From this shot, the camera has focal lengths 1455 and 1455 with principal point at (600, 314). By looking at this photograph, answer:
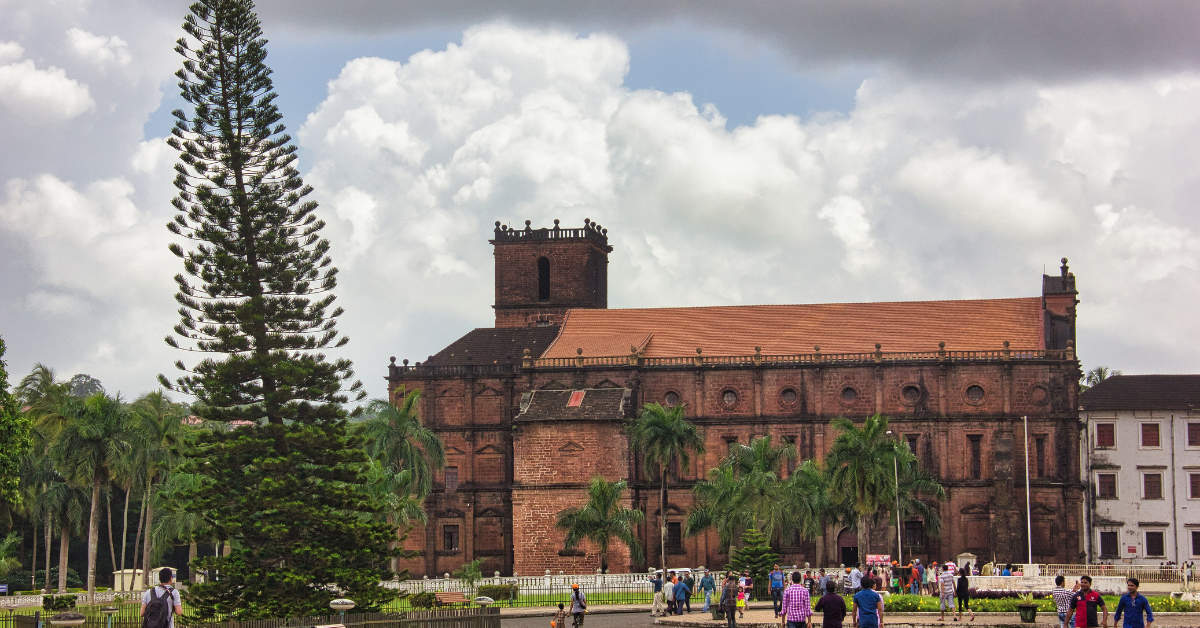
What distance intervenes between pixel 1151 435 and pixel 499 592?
116 ft

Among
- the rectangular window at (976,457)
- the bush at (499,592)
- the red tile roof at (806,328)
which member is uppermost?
the red tile roof at (806,328)

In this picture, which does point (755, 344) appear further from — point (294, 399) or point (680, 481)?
point (294, 399)

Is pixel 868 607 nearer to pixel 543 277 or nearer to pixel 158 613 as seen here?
pixel 158 613

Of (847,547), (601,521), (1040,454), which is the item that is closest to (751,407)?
(847,547)

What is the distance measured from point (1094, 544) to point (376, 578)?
40126 mm

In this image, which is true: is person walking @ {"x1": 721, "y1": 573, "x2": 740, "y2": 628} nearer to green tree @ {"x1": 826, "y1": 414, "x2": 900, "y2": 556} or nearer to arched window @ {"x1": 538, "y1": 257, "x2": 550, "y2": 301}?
green tree @ {"x1": 826, "y1": 414, "x2": 900, "y2": 556}

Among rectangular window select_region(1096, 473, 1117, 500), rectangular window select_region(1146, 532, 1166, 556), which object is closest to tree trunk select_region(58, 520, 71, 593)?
rectangular window select_region(1096, 473, 1117, 500)

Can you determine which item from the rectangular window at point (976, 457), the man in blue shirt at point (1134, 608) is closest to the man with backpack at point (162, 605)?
the man in blue shirt at point (1134, 608)

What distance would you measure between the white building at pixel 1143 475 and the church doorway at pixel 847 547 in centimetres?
1067

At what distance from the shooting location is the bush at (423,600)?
36.6 metres

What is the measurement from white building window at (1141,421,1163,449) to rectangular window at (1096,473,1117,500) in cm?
196

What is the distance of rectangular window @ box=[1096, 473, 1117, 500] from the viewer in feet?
215

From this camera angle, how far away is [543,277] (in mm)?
75625

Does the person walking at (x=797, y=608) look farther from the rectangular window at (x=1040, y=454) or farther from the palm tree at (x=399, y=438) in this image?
the rectangular window at (x=1040, y=454)
